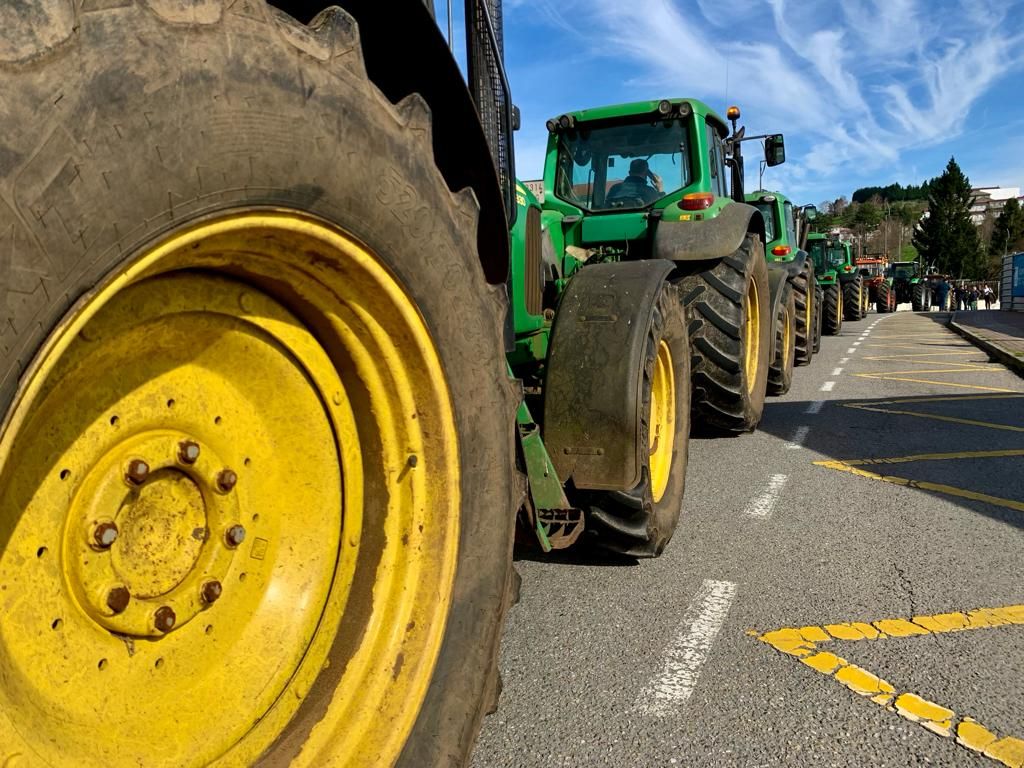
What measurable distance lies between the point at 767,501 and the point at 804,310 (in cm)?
689

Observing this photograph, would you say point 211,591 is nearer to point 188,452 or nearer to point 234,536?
point 234,536

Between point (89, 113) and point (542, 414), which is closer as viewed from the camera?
point (89, 113)

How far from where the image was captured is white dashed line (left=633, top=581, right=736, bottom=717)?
7.39 feet

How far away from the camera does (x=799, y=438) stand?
5828 millimetres

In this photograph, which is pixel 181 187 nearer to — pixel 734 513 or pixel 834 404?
pixel 734 513

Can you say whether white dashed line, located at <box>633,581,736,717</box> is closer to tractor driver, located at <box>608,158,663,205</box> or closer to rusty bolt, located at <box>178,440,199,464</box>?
rusty bolt, located at <box>178,440,199,464</box>

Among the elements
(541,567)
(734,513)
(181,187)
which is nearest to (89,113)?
(181,187)

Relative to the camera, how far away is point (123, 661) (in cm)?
120

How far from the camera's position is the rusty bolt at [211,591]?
1321 millimetres

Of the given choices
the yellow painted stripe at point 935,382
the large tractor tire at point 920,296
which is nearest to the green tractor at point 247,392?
the yellow painted stripe at point 935,382

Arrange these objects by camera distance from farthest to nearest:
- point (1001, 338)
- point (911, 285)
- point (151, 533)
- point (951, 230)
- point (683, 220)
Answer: point (951, 230), point (911, 285), point (1001, 338), point (683, 220), point (151, 533)

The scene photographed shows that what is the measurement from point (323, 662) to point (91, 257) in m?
0.90

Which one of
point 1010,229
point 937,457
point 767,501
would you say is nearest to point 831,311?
point 937,457

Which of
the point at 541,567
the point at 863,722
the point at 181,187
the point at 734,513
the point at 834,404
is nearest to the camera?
the point at 181,187
